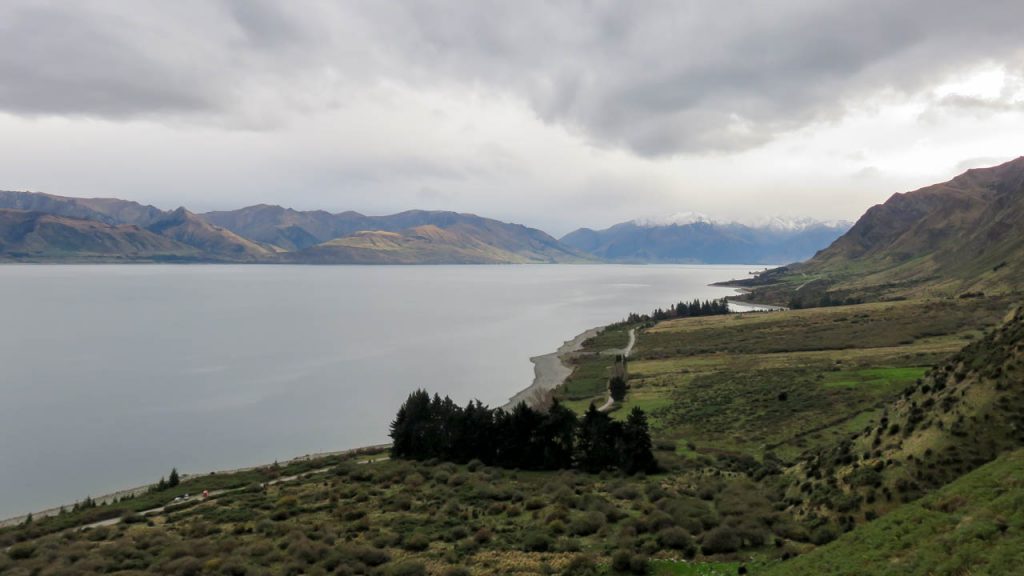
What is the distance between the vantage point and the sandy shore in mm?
83812

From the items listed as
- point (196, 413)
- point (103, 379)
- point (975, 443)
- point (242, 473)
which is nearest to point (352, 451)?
point (242, 473)

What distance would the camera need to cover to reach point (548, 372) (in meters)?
105

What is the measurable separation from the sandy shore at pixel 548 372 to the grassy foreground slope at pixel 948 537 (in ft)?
192

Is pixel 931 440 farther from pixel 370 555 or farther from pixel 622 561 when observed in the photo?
pixel 370 555

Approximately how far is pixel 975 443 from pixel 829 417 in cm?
3004

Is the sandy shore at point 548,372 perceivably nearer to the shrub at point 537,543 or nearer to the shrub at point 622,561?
the shrub at point 537,543

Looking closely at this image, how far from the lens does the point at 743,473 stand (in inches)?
1547

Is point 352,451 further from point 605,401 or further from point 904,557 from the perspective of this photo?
point 904,557

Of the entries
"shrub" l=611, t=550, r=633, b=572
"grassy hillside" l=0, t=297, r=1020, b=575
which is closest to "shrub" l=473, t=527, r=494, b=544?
"grassy hillside" l=0, t=297, r=1020, b=575

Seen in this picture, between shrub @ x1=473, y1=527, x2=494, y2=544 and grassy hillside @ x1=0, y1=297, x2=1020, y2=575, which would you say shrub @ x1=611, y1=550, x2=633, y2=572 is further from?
shrub @ x1=473, y1=527, x2=494, y2=544

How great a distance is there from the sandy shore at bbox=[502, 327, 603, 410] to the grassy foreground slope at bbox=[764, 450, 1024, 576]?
58.4 metres

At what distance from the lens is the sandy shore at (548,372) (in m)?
83.8

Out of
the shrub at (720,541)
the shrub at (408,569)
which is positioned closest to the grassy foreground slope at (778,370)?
the shrub at (720,541)

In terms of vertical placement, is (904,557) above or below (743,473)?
above
